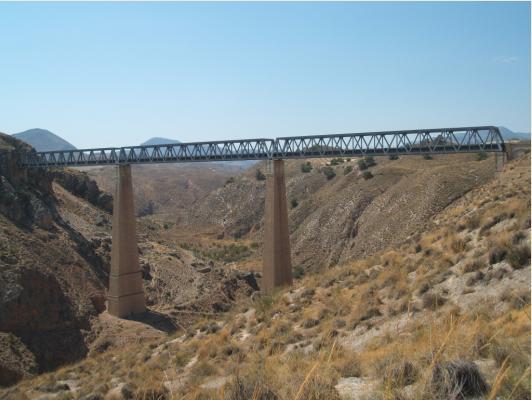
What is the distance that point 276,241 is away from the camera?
33.0 meters

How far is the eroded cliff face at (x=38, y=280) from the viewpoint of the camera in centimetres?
3291

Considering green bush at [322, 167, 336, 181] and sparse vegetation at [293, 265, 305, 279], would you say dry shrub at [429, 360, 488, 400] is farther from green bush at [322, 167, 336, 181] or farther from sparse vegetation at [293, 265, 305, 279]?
green bush at [322, 167, 336, 181]

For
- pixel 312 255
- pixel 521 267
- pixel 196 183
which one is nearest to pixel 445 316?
pixel 521 267

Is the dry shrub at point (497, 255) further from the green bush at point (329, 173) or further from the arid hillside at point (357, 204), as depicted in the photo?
the green bush at point (329, 173)

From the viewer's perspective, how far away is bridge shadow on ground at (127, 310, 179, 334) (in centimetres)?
3903

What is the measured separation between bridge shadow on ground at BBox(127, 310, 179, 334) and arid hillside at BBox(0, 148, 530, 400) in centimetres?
1714

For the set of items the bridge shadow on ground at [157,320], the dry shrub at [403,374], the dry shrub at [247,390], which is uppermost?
the dry shrub at [403,374]

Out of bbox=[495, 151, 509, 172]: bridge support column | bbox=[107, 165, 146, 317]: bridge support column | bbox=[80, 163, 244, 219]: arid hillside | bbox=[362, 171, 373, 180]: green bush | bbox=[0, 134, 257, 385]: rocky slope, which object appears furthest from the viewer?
bbox=[80, 163, 244, 219]: arid hillside

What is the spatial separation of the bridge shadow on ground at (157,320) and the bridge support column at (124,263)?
0.70 meters

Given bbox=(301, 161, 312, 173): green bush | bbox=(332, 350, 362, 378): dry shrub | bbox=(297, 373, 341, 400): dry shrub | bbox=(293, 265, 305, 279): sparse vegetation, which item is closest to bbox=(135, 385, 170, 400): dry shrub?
bbox=(332, 350, 362, 378): dry shrub

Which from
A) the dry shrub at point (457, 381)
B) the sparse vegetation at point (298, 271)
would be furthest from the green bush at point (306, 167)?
the dry shrub at point (457, 381)

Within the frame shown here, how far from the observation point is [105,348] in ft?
117

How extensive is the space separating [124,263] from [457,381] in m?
37.5

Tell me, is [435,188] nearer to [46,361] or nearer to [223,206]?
[46,361]
